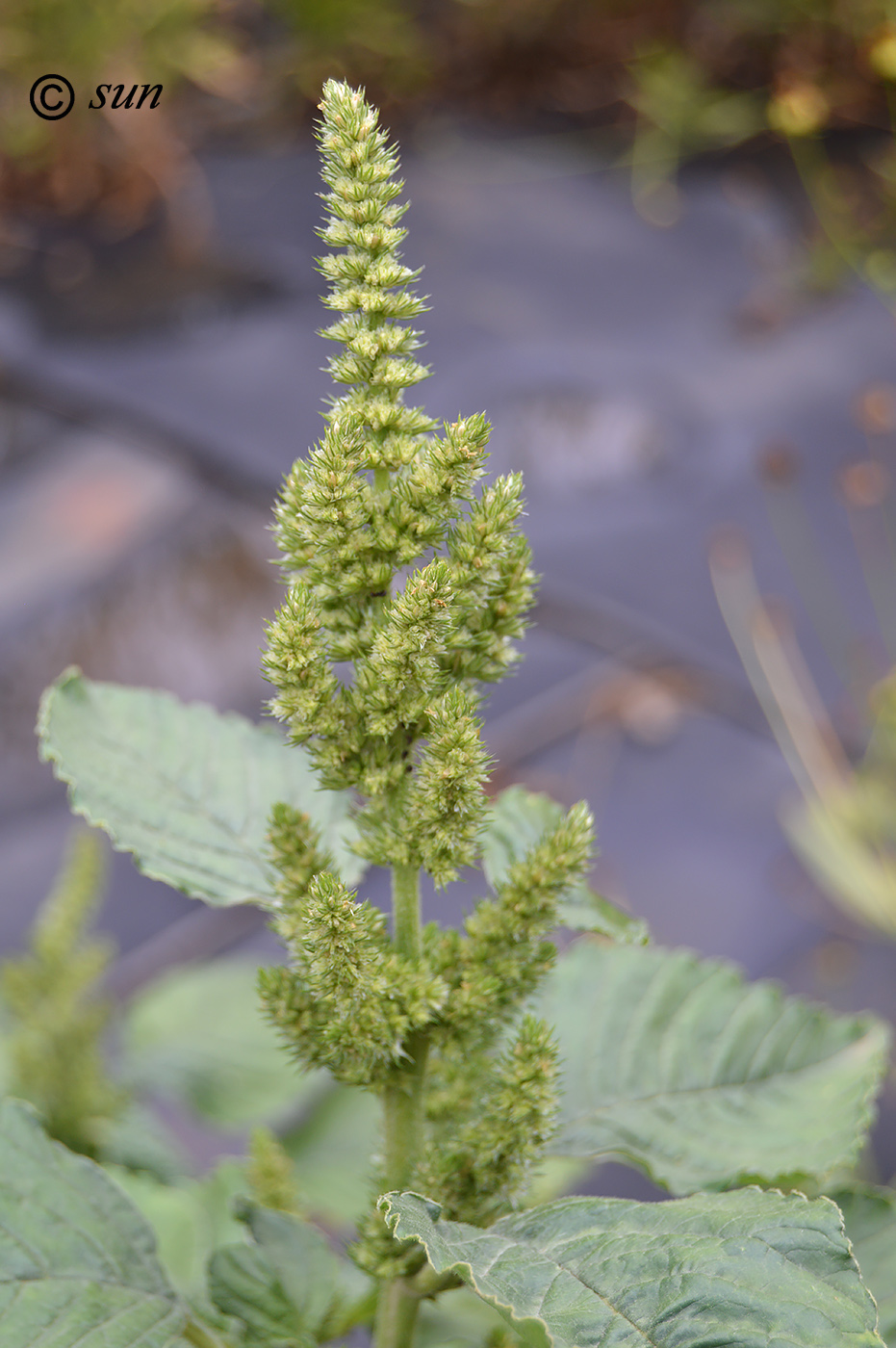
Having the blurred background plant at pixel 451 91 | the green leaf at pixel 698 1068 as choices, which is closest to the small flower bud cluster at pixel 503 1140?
the green leaf at pixel 698 1068

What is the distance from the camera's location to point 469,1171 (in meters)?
0.60

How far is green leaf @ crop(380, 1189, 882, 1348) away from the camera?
Result: 1.53 feet

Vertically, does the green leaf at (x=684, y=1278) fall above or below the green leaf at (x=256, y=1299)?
above

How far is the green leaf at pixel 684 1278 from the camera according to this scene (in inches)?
18.4

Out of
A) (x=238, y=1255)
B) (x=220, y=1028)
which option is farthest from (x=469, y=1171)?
(x=220, y=1028)

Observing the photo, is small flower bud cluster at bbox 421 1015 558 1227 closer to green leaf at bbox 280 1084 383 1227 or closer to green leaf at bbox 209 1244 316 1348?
green leaf at bbox 209 1244 316 1348

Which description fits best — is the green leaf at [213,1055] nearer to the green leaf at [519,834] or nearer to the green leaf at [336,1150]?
the green leaf at [336,1150]

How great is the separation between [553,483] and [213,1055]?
1896mm

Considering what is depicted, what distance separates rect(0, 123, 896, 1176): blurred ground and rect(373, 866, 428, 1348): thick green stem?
1.49m

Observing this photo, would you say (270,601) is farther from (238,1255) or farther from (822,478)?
(238,1255)

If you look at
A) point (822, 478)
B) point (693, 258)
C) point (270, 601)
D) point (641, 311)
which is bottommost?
point (270, 601)

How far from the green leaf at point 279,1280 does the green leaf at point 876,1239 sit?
302 millimetres

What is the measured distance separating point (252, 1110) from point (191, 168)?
10.1 ft

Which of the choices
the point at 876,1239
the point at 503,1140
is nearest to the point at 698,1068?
the point at 876,1239
